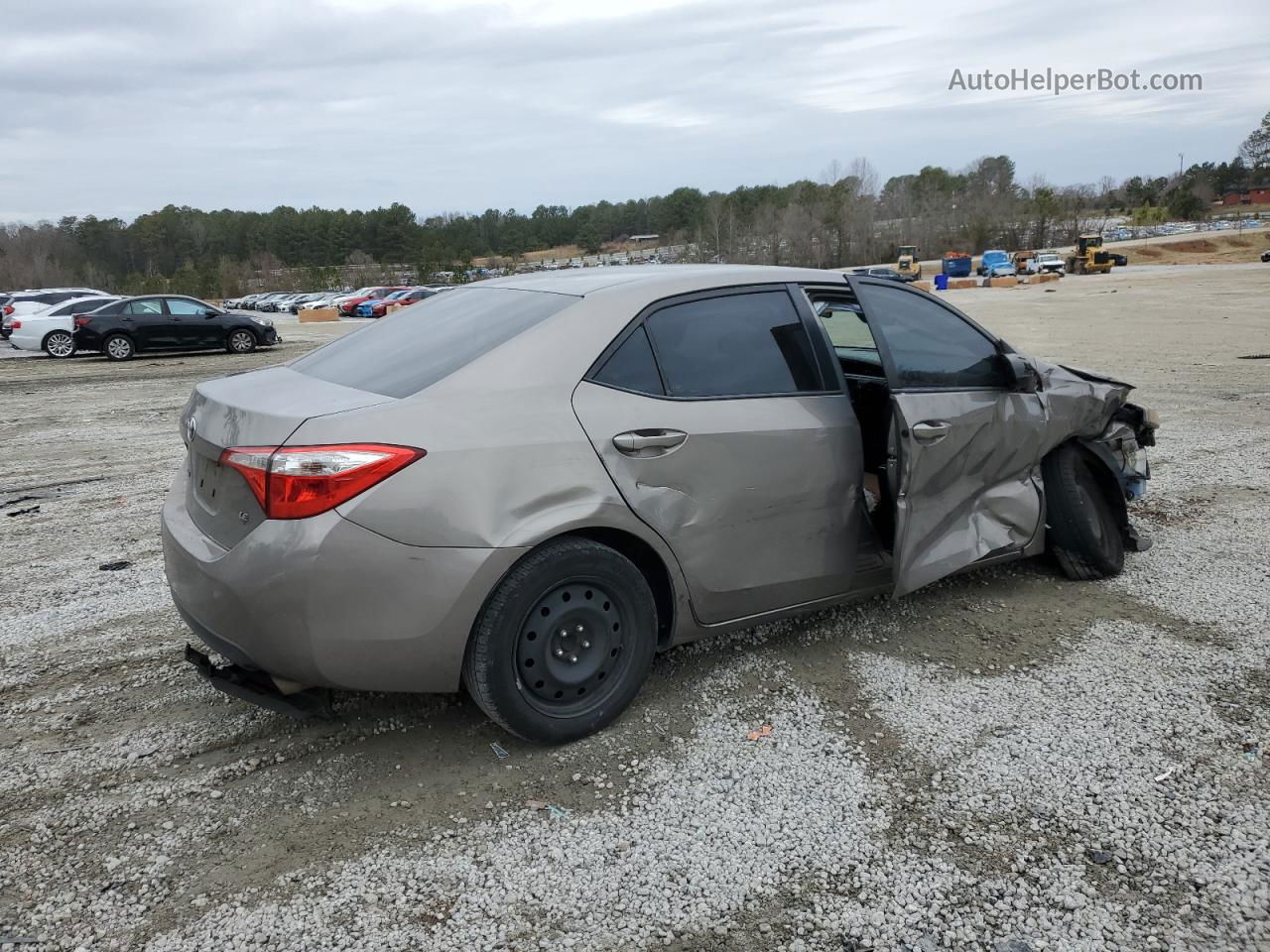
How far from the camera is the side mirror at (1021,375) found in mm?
4477

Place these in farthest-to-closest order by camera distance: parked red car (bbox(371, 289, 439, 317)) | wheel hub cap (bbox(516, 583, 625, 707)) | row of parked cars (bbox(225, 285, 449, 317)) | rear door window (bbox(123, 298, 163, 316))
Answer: row of parked cars (bbox(225, 285, 449, 317)), parked red car (bbox(371, 289, 439, 317)), rear door window (bbox(123, 298, 163, 316)), wheel hub cap (bbox(516, 583, 625, 707))

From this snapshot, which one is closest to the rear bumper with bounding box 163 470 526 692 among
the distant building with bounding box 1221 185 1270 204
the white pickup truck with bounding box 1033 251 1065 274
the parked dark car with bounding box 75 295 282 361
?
the parked dark car with bounding box 75 295 282 361

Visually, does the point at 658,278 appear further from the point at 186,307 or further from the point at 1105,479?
the point at 186,307

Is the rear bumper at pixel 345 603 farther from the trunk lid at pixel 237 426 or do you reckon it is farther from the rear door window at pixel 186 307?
the rear door window at pixel 186 307

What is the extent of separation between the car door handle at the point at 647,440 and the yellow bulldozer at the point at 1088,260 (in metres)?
68.9

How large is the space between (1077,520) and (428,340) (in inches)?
131

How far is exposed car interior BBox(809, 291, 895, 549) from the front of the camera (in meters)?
4.16

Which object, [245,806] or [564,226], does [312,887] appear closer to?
[245,806]

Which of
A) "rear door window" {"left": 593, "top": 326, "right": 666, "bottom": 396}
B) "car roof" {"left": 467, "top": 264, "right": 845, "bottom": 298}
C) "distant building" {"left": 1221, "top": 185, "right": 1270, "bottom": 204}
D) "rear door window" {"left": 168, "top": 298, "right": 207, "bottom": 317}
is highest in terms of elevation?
"distant building" {"left": 1221, "top": 185, "right": 1270, "bottom": 204}

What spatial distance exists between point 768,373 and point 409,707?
195 centimetres

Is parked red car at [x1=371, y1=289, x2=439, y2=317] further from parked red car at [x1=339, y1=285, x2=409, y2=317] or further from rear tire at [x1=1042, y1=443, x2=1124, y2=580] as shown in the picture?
rear tire at [x1=1042, y1=443, x2=1124, y2=580]

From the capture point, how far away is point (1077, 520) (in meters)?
4.84

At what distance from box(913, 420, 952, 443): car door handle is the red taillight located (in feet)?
7.07

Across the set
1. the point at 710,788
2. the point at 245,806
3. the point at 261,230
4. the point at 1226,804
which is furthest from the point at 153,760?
the point at 261,230
